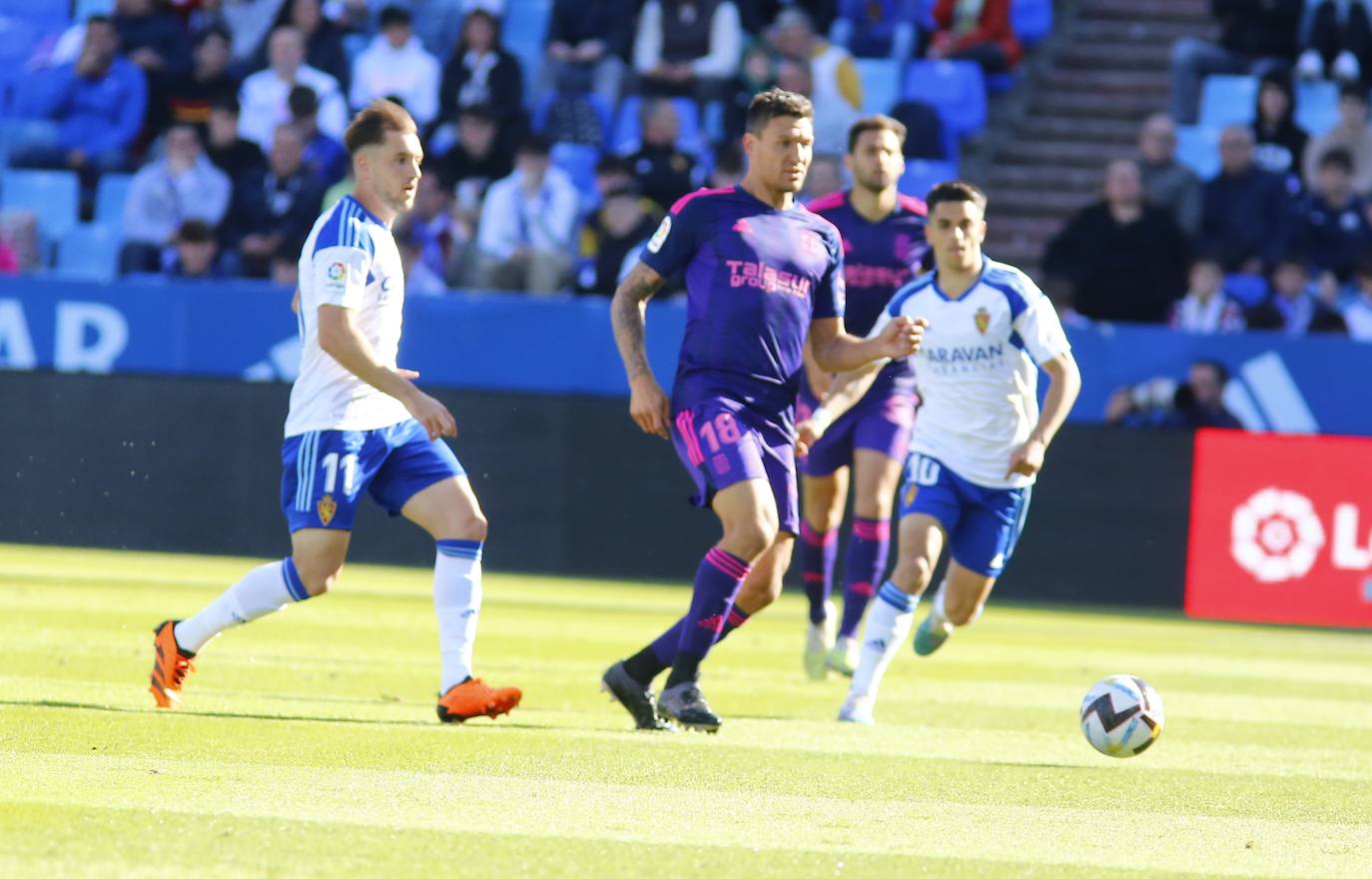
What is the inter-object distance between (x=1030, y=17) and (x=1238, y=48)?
2078 mm

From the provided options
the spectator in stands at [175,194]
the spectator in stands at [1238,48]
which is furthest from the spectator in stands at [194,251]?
the spectator in stands at [1238,48]

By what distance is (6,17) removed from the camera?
21141mm

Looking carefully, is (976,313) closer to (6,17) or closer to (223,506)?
(223,506)

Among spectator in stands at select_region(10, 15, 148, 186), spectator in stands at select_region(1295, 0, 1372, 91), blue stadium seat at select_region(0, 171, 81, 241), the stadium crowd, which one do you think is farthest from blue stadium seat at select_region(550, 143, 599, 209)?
spectator in stands at select_region(1295, 0, 1372, 91)

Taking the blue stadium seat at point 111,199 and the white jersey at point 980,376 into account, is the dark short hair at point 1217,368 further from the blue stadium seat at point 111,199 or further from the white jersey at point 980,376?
the blue stadium seat at point 111,199

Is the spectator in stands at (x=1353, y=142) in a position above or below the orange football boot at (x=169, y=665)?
above

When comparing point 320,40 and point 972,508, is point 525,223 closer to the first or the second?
point 320,40

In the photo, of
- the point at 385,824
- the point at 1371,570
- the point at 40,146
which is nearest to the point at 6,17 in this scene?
the point at 40,146

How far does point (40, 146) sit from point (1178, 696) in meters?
13.2

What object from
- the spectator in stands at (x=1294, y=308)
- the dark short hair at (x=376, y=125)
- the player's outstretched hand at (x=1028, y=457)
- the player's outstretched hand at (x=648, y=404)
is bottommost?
the spectator in stands at (x=1294, y=308)

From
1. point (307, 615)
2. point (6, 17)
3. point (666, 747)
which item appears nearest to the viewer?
point (666, 747)

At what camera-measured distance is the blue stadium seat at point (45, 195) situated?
62.0 feet

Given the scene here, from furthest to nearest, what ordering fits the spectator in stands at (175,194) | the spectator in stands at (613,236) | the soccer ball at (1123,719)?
the spectator in stands at (175,194) → the spectator in stands at (613,236) → the soccer ball at (1123,719)

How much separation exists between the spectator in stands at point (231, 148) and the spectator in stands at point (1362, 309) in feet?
29.9
